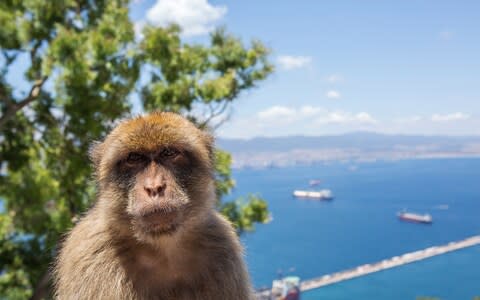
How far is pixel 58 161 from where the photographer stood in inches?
316

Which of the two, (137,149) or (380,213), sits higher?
(137,149)

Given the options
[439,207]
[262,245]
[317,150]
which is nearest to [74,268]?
[262,245]

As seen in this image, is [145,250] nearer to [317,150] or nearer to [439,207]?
[439,207]

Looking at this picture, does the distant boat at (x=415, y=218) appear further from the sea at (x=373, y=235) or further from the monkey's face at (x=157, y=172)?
the monkey's face at (x=157, y=172)

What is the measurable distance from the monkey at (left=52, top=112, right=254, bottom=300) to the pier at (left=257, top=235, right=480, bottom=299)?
45655mm

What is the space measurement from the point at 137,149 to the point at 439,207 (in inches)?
3221

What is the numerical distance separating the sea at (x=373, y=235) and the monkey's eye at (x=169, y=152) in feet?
61.7

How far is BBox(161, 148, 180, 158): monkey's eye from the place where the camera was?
2.14 meters

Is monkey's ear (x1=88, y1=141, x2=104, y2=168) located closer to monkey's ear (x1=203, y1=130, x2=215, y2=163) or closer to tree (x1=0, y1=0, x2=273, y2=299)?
monkey's ear (x1=203, y1=130, x2=215, y2=163)

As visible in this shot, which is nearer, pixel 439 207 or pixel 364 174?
pixel 439 207

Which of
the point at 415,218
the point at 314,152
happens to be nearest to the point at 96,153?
the point at 415,218

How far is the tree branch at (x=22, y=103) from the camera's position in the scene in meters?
6.87

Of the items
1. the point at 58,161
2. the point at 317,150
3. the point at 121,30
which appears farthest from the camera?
the point at 317,150

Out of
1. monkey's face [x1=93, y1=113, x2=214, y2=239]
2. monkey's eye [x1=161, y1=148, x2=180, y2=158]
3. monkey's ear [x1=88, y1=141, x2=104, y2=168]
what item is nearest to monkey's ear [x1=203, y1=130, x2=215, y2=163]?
monkey's face [x1=93, y1=113, x2=214, y2=239]
